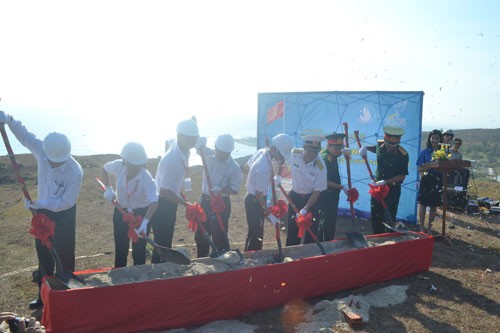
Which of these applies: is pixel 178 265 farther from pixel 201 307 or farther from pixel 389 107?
pixel 389 107

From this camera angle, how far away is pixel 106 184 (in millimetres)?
3934

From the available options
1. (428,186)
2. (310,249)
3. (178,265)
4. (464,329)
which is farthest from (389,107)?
(178,265)

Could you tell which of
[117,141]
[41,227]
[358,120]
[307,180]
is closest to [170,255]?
[41,227]

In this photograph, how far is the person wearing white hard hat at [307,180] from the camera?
14.5 feet

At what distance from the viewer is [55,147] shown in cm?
335

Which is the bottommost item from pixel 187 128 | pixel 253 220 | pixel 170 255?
pixel 170 255

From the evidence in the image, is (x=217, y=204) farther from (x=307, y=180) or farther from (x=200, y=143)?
(x=307, y=180)

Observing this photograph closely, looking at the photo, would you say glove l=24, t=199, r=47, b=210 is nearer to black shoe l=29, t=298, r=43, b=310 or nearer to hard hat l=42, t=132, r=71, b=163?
hard hat l=42, t=132, r=71, b=163

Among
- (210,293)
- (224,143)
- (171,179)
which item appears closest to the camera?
(210,293)

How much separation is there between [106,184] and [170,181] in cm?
66

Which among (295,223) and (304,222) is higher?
(304,222)

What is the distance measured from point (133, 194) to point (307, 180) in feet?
6.44

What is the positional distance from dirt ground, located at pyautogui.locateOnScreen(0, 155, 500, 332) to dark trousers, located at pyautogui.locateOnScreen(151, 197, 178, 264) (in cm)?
121

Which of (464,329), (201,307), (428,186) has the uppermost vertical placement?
(428,186)
